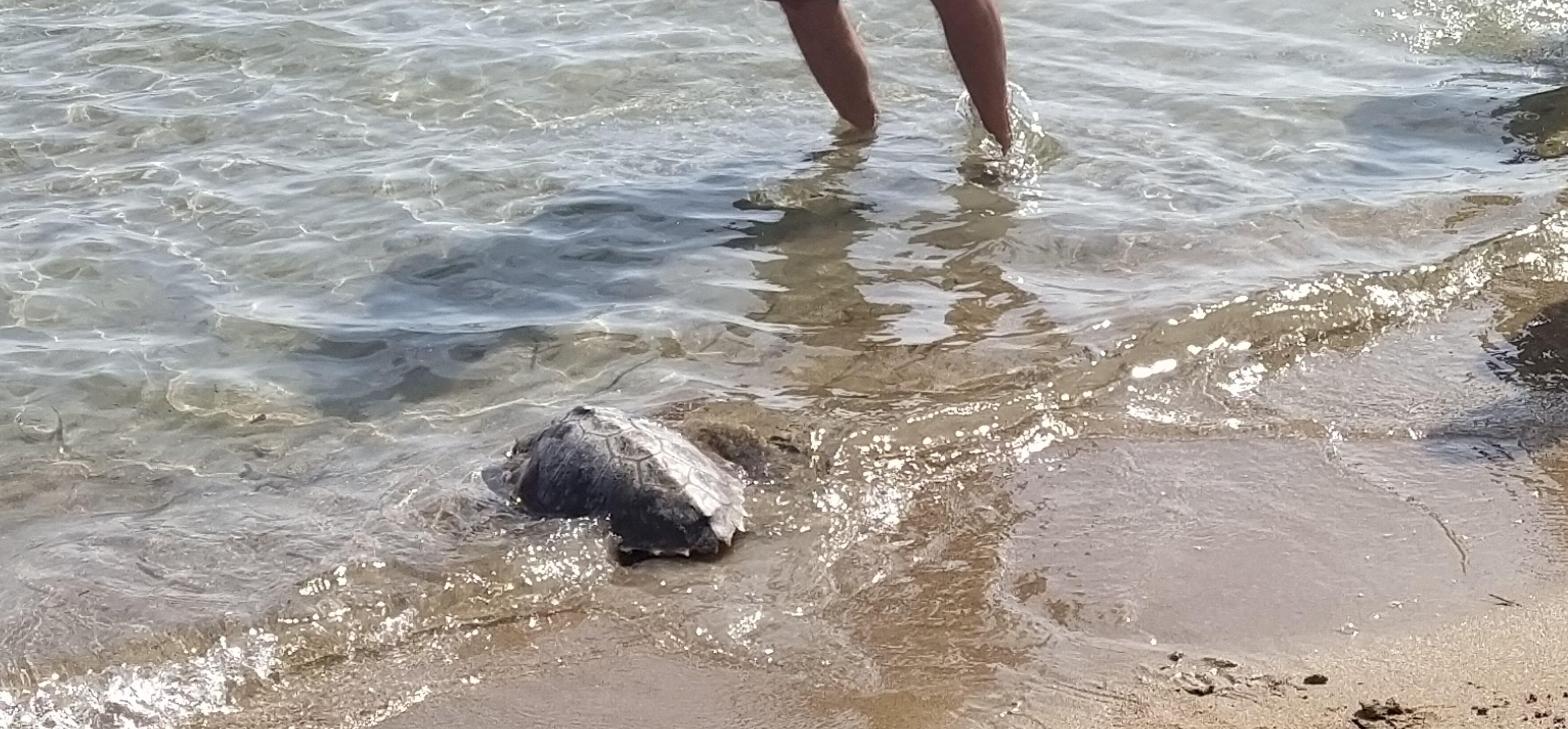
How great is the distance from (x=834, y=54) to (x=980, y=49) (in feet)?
2.05

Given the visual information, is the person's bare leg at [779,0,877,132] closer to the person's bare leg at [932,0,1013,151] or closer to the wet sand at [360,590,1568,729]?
the person's bare leg at [932,0,1013,151]

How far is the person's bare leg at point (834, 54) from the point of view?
6.00 meters

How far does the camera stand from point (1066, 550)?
147 inches

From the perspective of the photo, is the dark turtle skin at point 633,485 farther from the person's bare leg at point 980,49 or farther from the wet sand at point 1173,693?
the person's bare leg at point 980,49

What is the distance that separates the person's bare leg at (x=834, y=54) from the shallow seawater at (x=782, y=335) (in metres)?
0.20

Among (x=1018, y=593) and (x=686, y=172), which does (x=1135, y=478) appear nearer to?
(x=1018, y=593)

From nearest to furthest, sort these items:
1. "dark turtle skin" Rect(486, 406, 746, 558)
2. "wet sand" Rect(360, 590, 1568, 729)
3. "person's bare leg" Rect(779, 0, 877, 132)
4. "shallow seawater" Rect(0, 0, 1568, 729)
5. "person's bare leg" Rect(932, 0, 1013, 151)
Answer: "wet sand" Rect(360, 590, 1568, 729)
"shallow seawater" Rect(0, 0, 1568, 729)
"dark turtle skin" Rect(486, 406, 746, 558)
"person's bare leg" Rect(932, 0, 1013, 151)
"person's bare leg" Rect(779, 0, 877, 132)

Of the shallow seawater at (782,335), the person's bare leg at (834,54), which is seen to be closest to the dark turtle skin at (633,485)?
the shallow seawater at (782,335)

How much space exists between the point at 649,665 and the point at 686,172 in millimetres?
3218

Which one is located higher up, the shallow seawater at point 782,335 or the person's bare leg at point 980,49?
the person's bare leg at point 980,49

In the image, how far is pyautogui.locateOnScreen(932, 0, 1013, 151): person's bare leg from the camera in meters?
5.66

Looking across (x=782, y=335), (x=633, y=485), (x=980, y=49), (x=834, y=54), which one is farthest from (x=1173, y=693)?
(x=834, y=54)

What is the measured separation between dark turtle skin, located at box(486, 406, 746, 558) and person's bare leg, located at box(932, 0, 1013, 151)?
2.21 metres

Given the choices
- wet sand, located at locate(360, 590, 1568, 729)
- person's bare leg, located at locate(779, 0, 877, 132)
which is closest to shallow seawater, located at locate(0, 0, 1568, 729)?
wet sand, located at locate(360, 590, 1568, 729)
